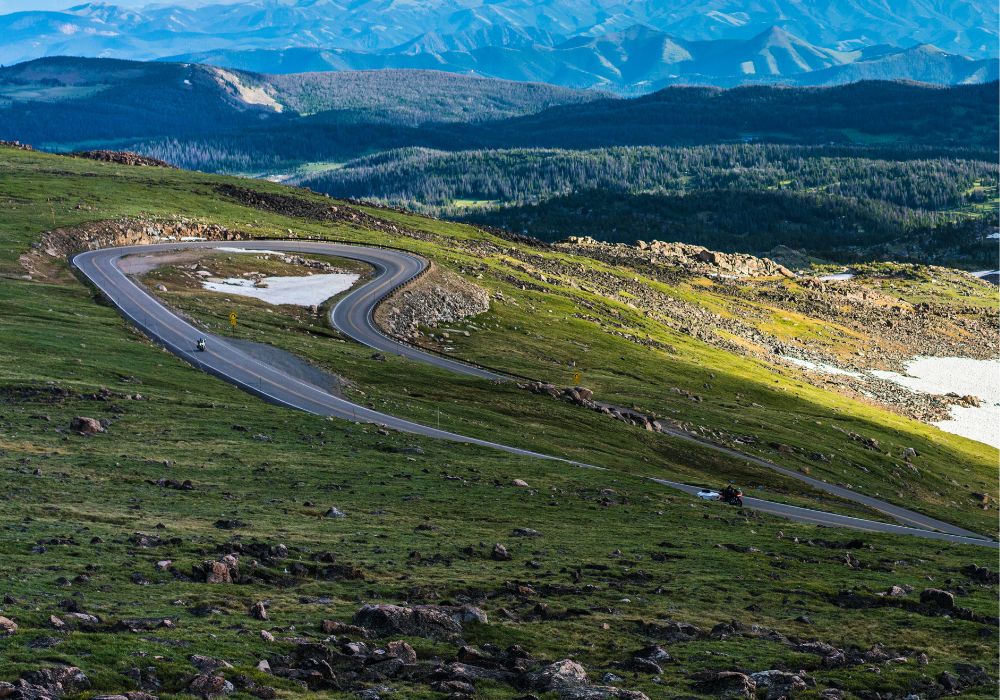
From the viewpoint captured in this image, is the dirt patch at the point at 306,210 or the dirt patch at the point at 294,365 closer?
the dirt patch at the point at 294,365

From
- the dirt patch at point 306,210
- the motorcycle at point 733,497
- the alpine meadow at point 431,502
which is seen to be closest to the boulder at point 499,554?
the alpine meadow at point 431,502

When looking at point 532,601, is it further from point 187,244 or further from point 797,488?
point 187,244

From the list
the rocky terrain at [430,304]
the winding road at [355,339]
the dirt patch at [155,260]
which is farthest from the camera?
the dirt patch at [155,260]

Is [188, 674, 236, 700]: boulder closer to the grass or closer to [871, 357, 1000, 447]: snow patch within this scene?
the grass

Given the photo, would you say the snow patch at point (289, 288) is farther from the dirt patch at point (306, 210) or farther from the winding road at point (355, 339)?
the dirt patch at point (306, 210)

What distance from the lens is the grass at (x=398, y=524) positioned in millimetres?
31031

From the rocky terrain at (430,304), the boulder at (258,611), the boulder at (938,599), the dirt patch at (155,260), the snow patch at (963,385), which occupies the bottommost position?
the snow patch at (963,385)

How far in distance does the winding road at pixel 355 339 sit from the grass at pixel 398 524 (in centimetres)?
322

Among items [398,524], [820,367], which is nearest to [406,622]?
[398,524]

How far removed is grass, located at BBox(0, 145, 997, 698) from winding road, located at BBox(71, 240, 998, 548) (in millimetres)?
3216

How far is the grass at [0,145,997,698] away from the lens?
102 feet

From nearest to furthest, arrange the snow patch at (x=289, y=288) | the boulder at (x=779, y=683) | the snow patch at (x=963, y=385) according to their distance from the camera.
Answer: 1. the boulder at (x=779, y=683)
2. the snow patch at (x=289, y=288)
3. the snow patch at (x=963, y=385)

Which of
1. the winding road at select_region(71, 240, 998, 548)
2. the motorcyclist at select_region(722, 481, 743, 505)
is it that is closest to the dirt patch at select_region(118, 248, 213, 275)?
the winding road at select_region(71, 240, 998, 548)

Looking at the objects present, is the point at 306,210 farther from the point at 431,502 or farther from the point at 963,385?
the point at 431,502
